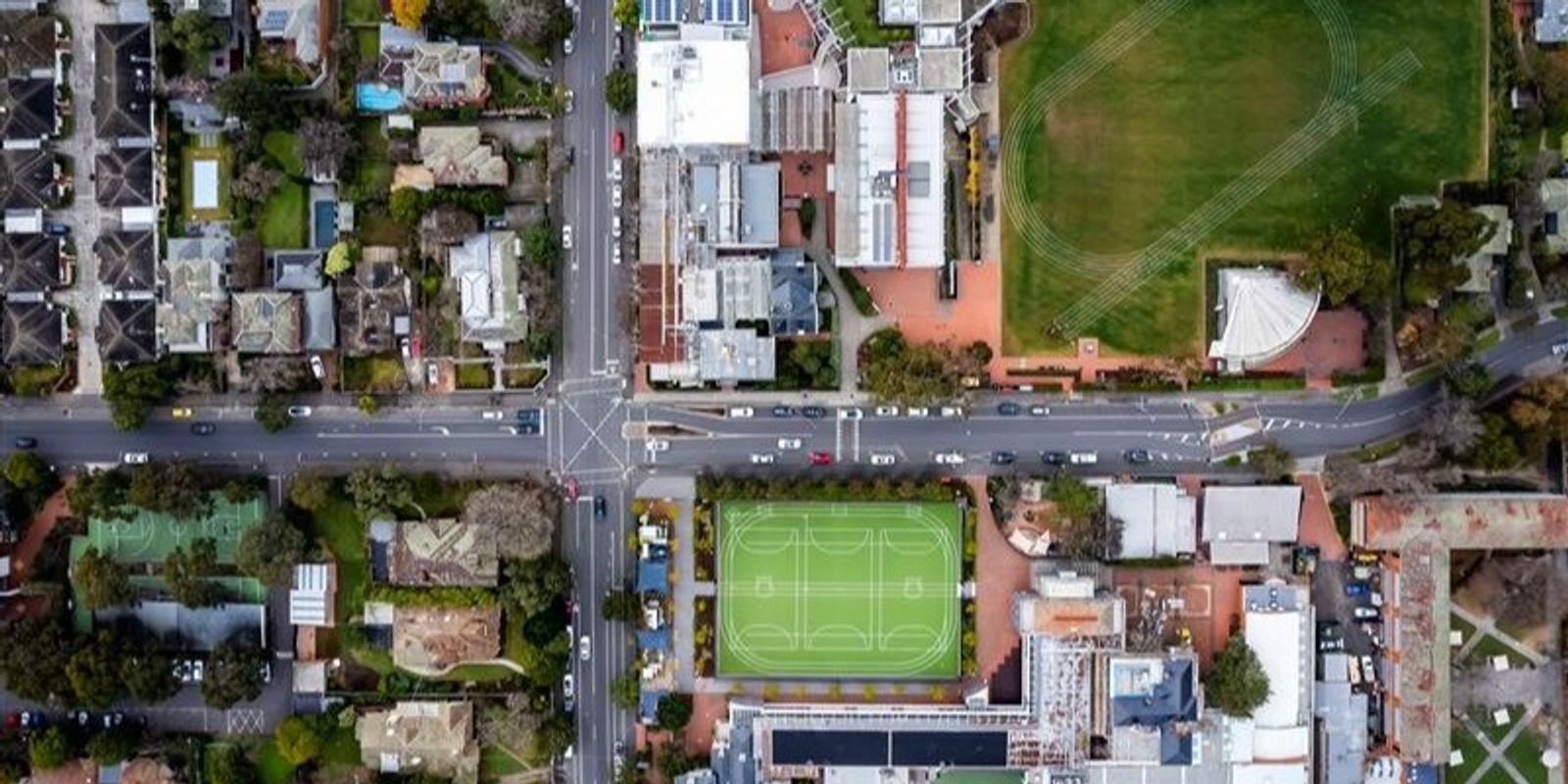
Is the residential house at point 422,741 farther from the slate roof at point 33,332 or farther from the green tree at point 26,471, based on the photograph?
the slate roof at point 33,332

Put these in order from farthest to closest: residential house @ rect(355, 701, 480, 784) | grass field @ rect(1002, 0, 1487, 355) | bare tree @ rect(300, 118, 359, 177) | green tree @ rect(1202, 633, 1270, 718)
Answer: grass field @ rect(1002, 0, 1487, 355), residential house @ rect(355, 701, 480, 784), bare tree @ rect(300, 118, 359, 177), green tree @ rect(1202, 633, 1270, 718)

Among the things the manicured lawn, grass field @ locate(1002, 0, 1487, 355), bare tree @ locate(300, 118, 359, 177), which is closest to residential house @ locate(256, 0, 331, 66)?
bare tree @ locate(300, 118, 359, 177)

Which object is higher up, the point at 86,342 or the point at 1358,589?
the point at 86,342

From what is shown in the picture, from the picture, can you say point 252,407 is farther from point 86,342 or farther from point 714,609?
point 714,609

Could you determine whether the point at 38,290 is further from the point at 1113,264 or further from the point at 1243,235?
the point at 1243,235

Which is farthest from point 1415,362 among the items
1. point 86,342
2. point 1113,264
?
point 86,342

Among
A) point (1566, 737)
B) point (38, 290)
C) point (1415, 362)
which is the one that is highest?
point (38, 290)

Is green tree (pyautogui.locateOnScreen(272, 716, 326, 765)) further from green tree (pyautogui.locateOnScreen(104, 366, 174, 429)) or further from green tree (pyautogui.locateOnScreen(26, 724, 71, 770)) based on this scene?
green tree (pyautogui.locateOnScreen(104, 366, 174, 429))

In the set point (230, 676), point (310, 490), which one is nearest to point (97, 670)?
point (230, 676)
